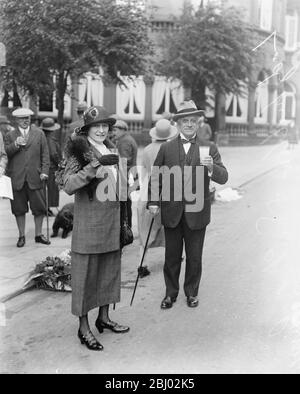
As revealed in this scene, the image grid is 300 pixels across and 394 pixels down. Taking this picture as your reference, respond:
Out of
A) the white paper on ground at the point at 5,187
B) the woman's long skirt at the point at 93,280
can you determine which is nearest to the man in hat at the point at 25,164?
the white paper on ground at the point at 5,187

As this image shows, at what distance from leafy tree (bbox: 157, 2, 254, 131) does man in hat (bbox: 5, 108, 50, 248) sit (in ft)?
25.3

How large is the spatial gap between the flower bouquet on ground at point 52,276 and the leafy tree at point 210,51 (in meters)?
9.46

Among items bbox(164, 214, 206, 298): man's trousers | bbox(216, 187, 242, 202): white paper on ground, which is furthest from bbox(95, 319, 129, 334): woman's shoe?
bbox(216, 187, 242, 202): white paper on ground

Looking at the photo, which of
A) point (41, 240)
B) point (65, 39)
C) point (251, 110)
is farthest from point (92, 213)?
point (251, 110)

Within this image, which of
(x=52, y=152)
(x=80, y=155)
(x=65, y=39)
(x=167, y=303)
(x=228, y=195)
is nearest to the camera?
(x=80, y=155)

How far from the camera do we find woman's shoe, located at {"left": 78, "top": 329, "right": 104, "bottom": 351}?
4.23 metres

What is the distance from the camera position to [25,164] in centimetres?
750

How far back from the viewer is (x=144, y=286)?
598cm

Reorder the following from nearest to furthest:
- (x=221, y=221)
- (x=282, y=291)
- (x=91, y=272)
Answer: (x=91, y=272), (x=282, y=291), (x=221, y=221)

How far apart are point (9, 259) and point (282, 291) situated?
333cm

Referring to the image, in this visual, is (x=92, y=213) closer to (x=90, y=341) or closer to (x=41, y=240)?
(x=90, y=341)

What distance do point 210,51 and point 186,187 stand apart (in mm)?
10923
